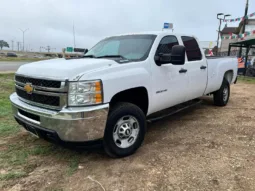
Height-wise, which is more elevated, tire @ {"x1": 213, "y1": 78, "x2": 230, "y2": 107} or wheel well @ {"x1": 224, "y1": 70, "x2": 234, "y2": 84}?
wheel well @ {"x1": 224, "y1": 70, "x2": 234, "y2": 84}

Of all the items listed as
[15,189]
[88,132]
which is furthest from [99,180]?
[15,189]

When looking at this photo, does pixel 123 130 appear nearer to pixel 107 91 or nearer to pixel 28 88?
pixel 107 91

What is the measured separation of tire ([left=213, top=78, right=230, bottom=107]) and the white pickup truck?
2.01 m

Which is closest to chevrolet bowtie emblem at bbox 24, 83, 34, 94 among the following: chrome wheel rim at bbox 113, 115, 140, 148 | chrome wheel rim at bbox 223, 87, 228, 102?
chrome wheel rim at bbox 113, 115, 140, 148

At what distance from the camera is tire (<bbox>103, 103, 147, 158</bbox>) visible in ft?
10.2

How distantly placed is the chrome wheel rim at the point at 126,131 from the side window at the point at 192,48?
2.05 m

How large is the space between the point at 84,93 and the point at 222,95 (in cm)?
467

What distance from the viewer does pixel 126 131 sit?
3326mm

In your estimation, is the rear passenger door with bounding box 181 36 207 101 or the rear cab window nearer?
the rear cab window

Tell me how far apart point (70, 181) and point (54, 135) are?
0.58m

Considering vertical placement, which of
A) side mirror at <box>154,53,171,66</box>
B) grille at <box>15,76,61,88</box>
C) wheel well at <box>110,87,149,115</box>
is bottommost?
wheel well at <box>110,87,149,115</box>

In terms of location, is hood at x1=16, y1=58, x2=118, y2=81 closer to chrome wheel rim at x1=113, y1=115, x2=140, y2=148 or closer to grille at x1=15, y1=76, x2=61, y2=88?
grille at x1=15, y1=76, x2=61, y2=88

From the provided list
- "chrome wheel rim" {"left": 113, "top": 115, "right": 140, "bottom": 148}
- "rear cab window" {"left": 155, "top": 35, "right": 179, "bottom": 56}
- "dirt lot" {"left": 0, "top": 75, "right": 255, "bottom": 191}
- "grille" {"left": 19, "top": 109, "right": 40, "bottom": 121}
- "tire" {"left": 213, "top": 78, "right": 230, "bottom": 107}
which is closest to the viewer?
"dirt lot" {"left": 0, "top": 75, "right": 255, "bottom": 191}

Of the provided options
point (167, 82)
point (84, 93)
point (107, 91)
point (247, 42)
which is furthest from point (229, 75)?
point (247, 42)
